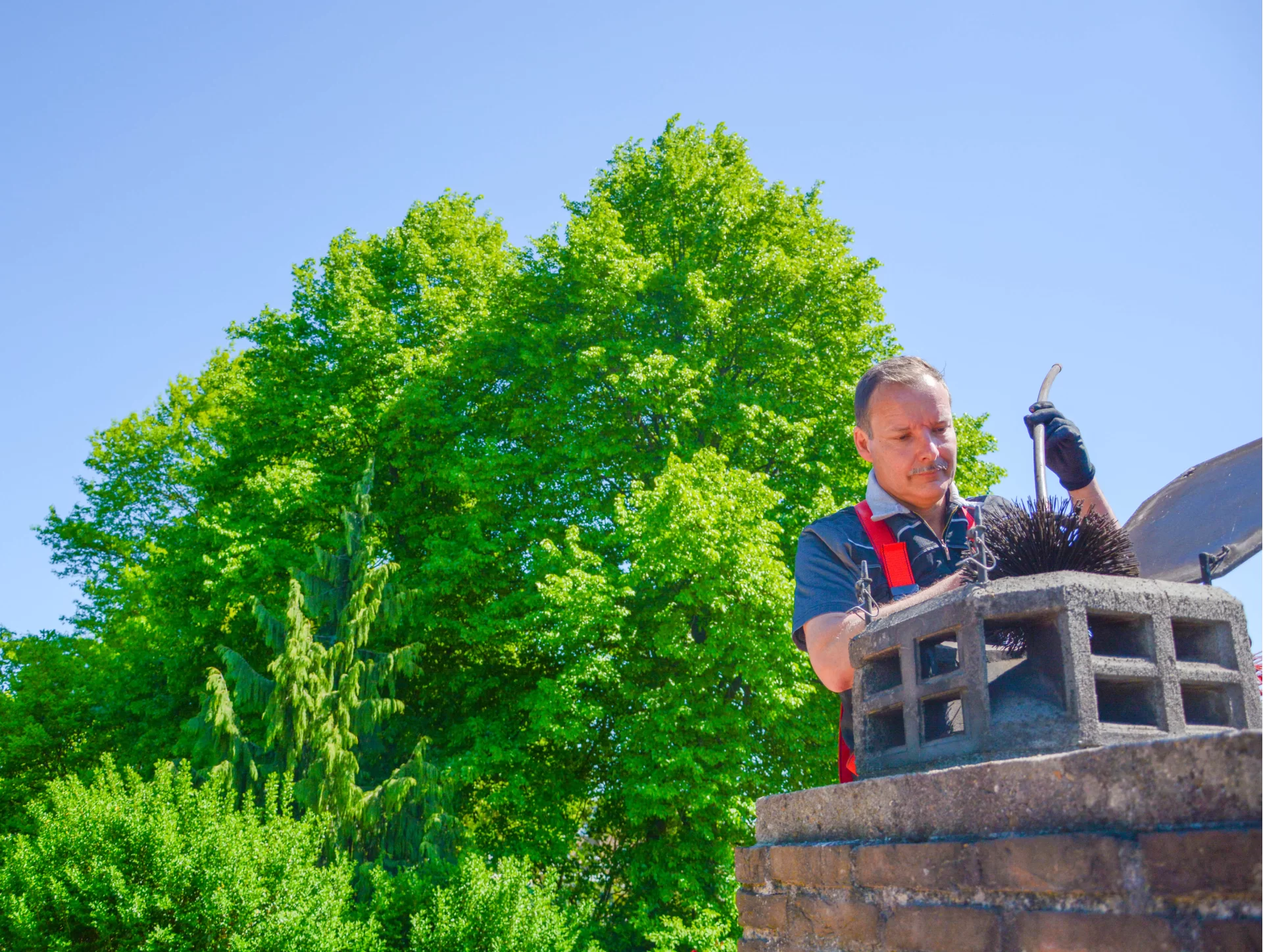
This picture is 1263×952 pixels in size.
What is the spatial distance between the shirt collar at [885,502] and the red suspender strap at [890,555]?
3 centimetres

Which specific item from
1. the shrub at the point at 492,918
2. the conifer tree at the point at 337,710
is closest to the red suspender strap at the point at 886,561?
the shrub at the point at 492,918

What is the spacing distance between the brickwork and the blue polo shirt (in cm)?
73

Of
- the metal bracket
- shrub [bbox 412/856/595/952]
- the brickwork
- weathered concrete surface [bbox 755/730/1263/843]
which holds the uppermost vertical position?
the metal bracket

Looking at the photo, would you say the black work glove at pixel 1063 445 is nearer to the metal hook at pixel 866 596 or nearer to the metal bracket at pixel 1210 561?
the metal bracket at pixel 1210 561

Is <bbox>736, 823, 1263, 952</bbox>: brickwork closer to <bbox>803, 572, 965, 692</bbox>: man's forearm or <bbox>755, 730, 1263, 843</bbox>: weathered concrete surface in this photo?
<bbox>755, 730, 1263, 843</bbox>: weathered concrete surface

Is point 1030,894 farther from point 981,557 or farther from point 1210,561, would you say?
point 1210,561

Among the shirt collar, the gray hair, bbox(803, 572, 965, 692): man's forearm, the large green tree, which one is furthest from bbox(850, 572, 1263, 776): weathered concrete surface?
the large green tree

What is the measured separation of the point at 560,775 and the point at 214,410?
14.7m

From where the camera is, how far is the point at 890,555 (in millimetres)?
3184

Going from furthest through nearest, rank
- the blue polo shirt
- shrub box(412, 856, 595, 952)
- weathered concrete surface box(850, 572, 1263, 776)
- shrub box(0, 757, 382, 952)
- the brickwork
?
shrub box(412, 856, 595, 952) < shrub box(0, 757, 382, 952) < the blue polo shirt < weathered concrete surface box(850, 572, 1263, 776) < the brickwork

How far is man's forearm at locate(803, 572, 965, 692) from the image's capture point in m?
2.81

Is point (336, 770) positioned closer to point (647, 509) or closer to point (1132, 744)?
point (647, 509)

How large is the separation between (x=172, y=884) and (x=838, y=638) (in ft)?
41.1

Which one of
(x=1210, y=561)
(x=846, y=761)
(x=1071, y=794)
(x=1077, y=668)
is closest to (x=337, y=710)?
(x=846, y=761)
